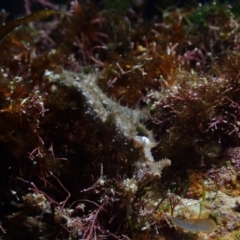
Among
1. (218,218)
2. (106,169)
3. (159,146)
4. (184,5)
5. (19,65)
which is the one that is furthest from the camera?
(184,5)

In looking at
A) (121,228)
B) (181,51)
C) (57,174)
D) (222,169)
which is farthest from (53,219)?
(181,51)

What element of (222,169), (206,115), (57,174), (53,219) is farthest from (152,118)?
(53,219)

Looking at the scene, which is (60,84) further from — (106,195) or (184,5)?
(184,5)

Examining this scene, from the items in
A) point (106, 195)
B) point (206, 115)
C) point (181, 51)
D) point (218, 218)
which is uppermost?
point (181, 51)

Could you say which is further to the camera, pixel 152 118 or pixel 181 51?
pixel 181 51

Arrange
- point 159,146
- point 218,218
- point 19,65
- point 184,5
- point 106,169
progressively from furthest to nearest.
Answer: point 184,5 → point 19,65 → point 159,146 → point 106,169 → point 218,218

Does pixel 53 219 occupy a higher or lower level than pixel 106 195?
lower
